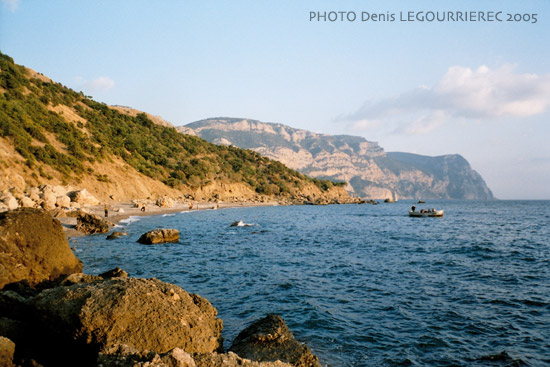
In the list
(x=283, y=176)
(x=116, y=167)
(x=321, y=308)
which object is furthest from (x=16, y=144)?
(x=283, y=176)

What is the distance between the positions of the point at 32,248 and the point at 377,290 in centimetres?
1485

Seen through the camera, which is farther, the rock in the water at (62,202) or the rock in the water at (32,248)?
the rock in the water at (62,202)

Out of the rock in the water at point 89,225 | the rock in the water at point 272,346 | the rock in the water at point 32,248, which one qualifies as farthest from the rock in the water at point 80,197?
the rock in the water at point 272,346

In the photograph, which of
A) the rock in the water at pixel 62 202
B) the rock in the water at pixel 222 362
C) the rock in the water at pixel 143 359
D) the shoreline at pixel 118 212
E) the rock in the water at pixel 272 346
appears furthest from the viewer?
the rock in the water at pixel 62 202

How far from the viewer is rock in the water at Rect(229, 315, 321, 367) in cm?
790

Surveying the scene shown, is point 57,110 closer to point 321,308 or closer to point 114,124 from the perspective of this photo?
point 114,124

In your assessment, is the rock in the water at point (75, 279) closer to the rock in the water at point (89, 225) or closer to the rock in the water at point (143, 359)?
the rock in the water at point (143, 359)

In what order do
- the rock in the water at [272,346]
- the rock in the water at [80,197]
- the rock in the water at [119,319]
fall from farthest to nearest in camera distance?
the rock in the water at [80,197] < the rock in the water at [272,346] < the rock in the water at [119,319]

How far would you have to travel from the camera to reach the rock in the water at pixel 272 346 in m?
7.90

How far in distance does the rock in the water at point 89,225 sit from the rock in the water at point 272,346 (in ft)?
90.5

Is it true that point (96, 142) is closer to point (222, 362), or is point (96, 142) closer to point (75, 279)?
point (75, 279)

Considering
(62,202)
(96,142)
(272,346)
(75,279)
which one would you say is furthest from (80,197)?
(272,346)

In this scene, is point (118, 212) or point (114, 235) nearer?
point (114, 235)

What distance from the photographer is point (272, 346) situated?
332 inches
